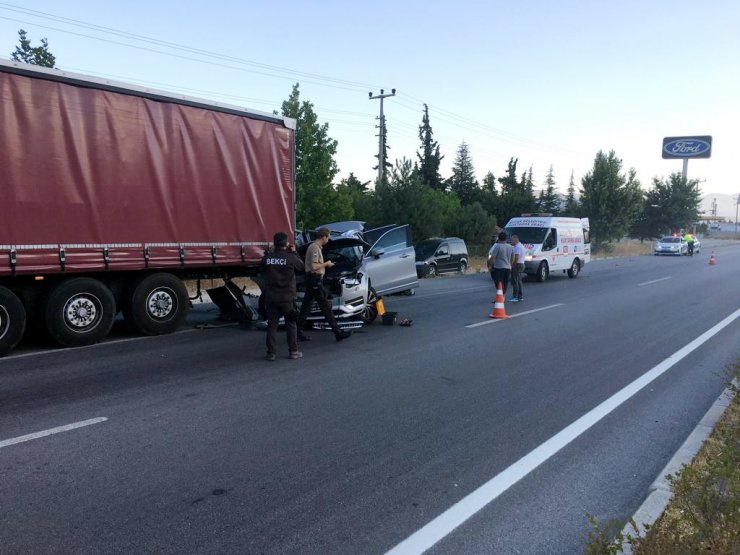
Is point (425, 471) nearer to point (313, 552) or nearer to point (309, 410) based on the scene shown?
point (313, 552)

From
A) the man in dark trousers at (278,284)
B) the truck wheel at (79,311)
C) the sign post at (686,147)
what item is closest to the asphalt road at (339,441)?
the truck wheel at (79,311)

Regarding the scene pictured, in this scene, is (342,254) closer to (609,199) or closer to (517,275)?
(517,275)

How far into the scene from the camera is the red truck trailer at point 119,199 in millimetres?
7824

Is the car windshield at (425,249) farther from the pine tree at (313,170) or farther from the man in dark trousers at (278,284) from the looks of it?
the man in dark trousers at (278,284)

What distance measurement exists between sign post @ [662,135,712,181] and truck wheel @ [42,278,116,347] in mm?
A: 73339

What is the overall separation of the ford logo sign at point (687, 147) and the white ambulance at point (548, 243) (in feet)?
189

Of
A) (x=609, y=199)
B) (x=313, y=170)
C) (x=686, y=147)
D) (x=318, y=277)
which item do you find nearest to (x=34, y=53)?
(x=313, y=170)

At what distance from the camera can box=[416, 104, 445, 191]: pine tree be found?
6078 cm

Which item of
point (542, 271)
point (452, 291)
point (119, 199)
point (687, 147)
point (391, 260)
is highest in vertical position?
point (687, 147)

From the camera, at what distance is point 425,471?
14.2ft

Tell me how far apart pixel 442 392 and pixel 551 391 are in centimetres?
123

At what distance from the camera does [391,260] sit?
12484mm

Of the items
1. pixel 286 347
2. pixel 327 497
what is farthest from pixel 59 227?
pixel 327 497

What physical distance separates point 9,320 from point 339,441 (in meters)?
5.53
